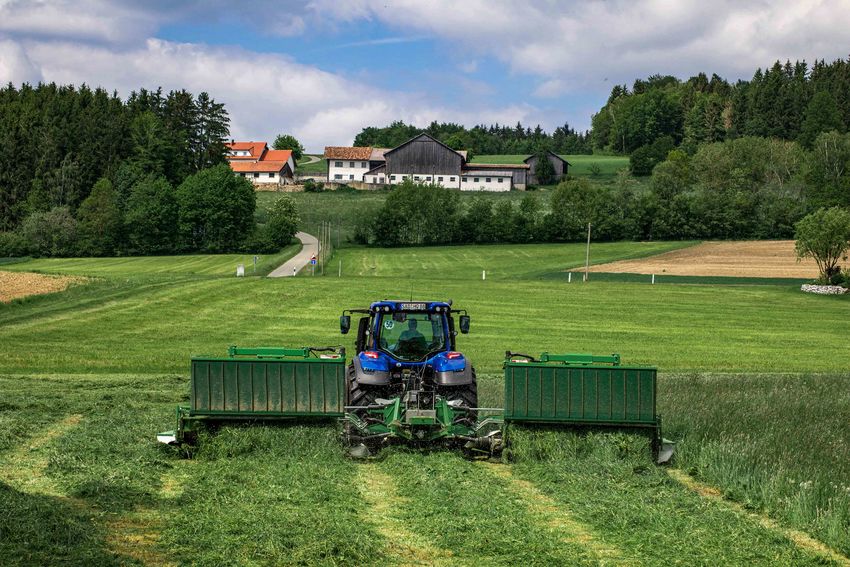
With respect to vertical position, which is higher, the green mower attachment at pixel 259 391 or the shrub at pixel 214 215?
the shrub at pixel 214 215

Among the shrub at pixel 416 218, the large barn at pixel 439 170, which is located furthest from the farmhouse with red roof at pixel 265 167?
the shrub at pixel 416 218

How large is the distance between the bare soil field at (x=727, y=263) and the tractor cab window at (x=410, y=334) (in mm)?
59246

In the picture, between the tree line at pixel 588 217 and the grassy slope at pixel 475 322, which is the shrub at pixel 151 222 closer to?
the tree line at pixel 588 217

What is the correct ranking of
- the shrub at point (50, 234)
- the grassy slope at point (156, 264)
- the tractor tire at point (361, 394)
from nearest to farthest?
the tractor tire at point (361, 394) < the grassy slope at point (156, 264) < the shrub at point (50, 234)

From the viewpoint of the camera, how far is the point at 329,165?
495ft

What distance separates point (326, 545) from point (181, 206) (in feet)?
298

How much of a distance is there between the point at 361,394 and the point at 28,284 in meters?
39.8

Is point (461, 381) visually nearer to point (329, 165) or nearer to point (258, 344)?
point (258, 344)

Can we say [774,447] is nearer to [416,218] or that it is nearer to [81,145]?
[416,218]

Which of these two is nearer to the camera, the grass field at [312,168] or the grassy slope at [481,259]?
the grassy slope at [481,259]

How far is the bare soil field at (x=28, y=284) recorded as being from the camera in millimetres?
46000

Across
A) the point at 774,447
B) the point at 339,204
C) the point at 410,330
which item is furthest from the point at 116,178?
the point at 774,447

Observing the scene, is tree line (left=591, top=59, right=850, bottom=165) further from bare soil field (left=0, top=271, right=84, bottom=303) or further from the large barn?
bare soil field (left=0, top=271, right=84, bottom=303)

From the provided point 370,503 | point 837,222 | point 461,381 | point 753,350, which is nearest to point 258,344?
point 753,350
